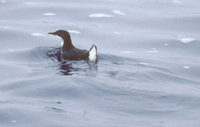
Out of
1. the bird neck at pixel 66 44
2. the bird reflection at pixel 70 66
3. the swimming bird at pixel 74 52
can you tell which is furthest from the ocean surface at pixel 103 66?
the bird neck at pixel 66 44

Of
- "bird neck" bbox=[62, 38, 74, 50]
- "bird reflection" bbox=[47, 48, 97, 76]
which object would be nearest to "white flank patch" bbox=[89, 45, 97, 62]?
"bird reflection" bbox=[47, 48, 97, 76]

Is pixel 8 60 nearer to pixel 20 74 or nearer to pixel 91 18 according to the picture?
pixel 20 74

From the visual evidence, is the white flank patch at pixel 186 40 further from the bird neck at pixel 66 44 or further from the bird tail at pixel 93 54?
the bird tail at pixel 93 54

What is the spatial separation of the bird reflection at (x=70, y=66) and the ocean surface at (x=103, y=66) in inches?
0.8

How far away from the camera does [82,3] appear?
19.7m

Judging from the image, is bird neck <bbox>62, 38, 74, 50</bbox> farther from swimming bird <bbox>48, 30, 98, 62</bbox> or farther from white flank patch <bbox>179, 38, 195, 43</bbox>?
white flank patch <bbox>179, 38, 195, 43</bbox>

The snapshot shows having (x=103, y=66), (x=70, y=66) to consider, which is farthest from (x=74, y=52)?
(x=103, y=66)

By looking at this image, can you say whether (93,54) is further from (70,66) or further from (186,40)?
(186,40)

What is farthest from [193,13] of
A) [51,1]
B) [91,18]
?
[51,1]

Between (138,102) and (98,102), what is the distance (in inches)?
27.5

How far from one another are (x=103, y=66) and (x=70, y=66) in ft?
2.33

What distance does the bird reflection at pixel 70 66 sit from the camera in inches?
492

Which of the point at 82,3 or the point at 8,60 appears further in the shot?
the point at 82,3

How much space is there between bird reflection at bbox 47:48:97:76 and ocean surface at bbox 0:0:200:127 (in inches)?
0.8
